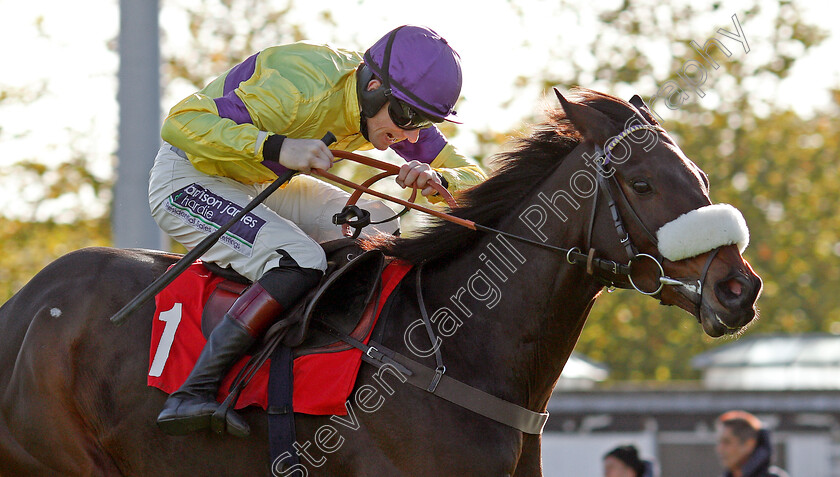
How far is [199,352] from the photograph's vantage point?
376 centimetres

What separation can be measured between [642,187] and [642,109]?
45 centimetres

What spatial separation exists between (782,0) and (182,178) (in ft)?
63.6

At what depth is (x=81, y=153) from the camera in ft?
63.5

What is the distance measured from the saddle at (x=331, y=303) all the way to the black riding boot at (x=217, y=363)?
8 centimetres

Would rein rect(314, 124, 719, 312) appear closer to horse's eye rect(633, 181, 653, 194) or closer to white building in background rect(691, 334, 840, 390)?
horse's eye rect(633, 181, 653, 194)

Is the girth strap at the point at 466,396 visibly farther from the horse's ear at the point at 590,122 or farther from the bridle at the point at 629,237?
the horse's ear at the point at 590,122

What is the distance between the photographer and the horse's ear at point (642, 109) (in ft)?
12.2

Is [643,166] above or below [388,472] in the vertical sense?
above

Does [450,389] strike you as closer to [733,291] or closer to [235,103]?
[733,291]

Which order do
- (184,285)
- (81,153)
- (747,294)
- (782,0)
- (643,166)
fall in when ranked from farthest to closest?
(782,0), (81,153), (184,285), (643,166), (747,294)

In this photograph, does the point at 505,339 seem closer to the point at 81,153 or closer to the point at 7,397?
the point at 7,397

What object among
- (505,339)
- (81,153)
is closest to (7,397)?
(505,339)

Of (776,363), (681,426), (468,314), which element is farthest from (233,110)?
(776,363)

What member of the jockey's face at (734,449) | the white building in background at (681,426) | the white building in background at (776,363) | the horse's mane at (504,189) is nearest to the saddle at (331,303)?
the horse's mane at (504,189)
